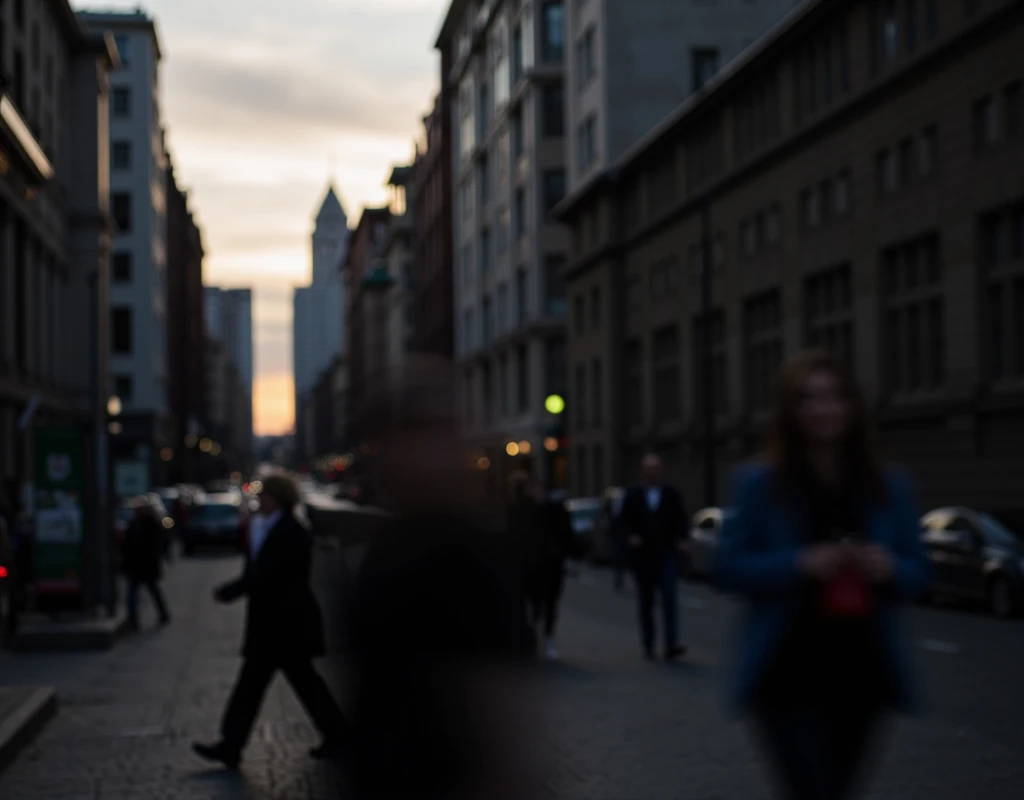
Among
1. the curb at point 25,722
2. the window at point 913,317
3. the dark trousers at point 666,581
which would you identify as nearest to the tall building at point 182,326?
the window at point 913,317

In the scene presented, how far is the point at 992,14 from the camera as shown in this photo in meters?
30.8

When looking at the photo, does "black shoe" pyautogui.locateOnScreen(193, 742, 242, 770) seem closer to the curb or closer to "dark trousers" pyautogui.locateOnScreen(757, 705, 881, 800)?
the curb

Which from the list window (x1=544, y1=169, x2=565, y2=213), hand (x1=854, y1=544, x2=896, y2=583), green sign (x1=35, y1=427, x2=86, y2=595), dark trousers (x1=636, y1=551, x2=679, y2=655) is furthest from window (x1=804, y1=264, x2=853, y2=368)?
hand (x1=854, y1=544, x2=896, y2=583)

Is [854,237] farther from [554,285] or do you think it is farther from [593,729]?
[554,285]

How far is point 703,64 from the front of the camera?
203 ft

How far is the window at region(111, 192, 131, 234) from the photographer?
315 feet

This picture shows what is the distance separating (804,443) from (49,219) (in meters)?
57.1

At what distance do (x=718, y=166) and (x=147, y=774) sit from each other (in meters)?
40.8

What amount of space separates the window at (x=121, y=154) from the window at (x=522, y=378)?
30.7 m

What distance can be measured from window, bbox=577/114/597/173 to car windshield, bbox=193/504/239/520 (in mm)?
20574

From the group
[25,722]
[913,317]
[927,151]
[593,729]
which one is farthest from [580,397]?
[25,722]

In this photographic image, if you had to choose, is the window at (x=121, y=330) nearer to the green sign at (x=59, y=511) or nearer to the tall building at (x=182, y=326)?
the tall building at (x=182, y=326)

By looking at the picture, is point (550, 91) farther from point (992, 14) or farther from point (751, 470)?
point (751, 470)

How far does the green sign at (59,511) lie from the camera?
812 inches
